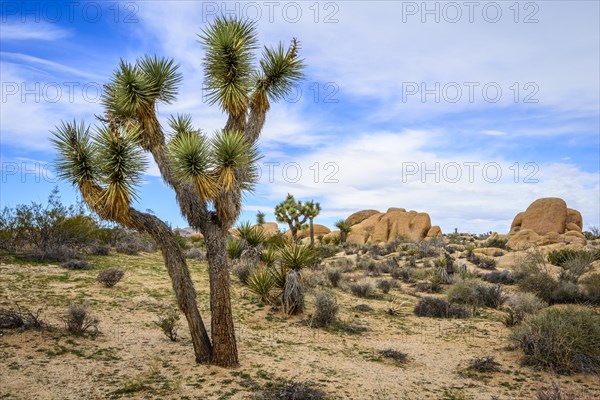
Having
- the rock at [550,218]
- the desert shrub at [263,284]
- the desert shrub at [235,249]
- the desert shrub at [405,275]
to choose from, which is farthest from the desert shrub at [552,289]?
the rock at [550,218]

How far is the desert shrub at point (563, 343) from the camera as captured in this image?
7.37 meters

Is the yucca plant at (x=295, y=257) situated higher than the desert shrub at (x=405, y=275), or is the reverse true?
the yucca plant at (x=295, y=257)

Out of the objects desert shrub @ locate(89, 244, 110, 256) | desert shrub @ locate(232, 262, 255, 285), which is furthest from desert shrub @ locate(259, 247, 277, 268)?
desert shrub @ locate(89, 244, 110, 256)

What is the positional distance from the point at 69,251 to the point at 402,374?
14931 mm

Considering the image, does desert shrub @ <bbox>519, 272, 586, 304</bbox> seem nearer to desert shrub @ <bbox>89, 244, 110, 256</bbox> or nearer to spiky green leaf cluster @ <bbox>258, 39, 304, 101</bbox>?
spiky green leaf cluster @ <bbox>258, 39, 304, 101</bbox>

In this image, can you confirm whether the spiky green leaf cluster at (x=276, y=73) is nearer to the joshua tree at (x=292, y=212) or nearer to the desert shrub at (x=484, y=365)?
the desert shrub at (x=484, y=365)

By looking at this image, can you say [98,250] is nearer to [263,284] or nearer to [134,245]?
[134,245]

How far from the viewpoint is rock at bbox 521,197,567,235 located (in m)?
36.5

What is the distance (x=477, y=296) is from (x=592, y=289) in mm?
3619

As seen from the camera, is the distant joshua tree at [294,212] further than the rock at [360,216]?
No

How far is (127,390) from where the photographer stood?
6.08 meters

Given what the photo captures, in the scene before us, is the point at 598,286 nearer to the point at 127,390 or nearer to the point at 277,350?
the point at 277,350

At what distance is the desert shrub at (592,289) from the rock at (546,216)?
25663mm

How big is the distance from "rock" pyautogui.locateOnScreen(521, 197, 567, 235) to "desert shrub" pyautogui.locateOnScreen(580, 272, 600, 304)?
2566cm
